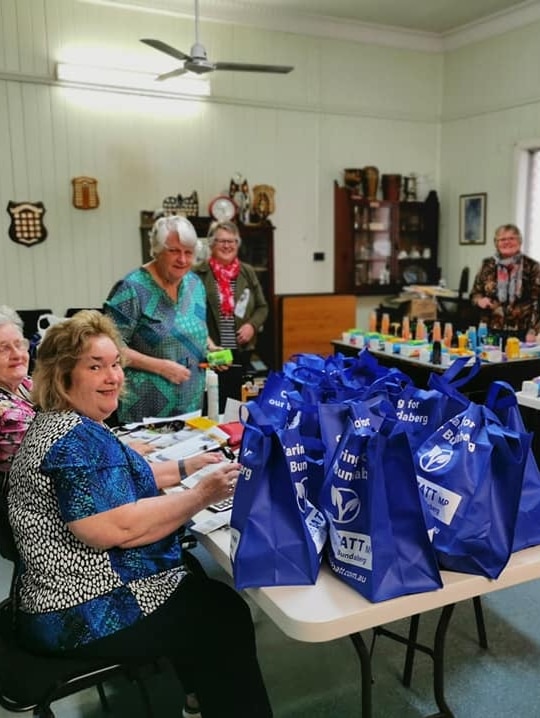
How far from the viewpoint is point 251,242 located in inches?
231

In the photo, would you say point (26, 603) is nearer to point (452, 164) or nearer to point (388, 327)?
point (388, 327)

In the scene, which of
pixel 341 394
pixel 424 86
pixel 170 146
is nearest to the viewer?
pixel 341 394

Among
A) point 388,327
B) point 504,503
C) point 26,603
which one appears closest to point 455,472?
point 504,503

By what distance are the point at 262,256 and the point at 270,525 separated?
4.86 meters

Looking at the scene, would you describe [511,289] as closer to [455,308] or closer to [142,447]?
[455,308]

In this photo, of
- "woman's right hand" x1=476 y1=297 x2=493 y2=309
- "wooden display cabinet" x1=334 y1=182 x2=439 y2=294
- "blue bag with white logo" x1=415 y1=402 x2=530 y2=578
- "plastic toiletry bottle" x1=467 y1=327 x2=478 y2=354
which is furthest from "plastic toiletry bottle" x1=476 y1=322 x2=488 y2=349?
"blue bag with white logo" x1=415 y1=402 x2=530 y2=578

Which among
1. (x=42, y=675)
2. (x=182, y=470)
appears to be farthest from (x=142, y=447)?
(x=42, y=675)

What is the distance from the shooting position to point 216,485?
1.50 m

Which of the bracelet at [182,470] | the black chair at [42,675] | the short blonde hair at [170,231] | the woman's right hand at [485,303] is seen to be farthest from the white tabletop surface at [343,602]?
the woman's right hand at [485,303]

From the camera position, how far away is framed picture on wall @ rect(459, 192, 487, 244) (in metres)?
6.40

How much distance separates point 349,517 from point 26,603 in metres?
0.76

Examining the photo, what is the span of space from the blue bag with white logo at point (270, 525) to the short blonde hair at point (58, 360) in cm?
49

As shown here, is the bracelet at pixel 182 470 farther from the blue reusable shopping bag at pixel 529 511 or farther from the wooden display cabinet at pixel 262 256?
the wooden display cabinet at pixel 262 256

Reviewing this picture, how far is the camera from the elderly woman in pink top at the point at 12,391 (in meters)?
1.87
